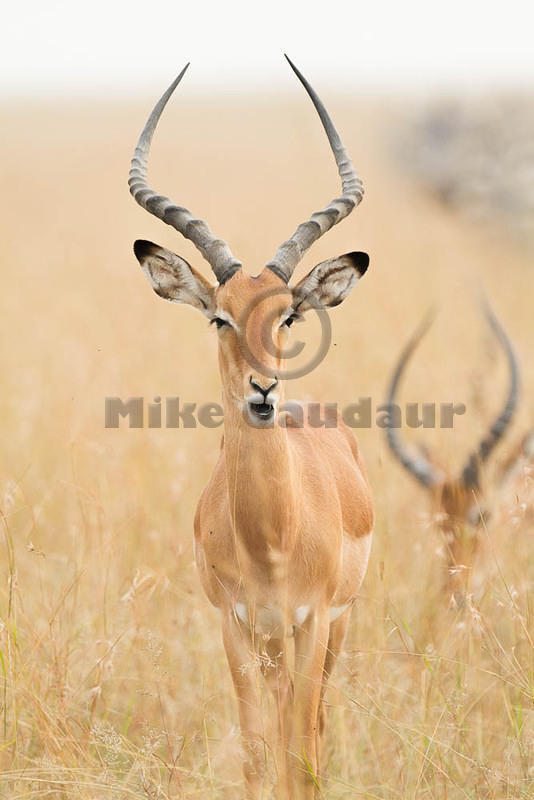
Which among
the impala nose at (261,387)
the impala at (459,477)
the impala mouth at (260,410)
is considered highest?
the impala nose at (261,387)

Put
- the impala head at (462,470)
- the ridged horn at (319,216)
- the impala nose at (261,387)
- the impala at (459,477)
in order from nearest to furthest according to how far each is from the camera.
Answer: the impala nose at (261,387)
the ridged horn at (319,216)
the impala at (459,477)
the impala head at (462,470)

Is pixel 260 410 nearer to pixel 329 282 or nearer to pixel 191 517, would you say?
pixel 329 282

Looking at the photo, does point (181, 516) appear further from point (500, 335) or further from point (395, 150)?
point (395, 150)

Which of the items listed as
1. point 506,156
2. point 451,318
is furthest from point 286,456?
point 506,156

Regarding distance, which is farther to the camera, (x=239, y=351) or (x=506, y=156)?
(x=506, y=156)

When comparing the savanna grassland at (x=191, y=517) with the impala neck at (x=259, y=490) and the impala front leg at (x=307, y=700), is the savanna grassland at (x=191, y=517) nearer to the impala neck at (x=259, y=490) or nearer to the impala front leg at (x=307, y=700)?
the impala front leg at (x=307, y=700)

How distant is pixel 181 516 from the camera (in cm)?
729

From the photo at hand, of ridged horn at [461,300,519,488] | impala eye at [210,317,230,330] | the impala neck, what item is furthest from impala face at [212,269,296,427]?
ridged horn at [461,300,519,488]

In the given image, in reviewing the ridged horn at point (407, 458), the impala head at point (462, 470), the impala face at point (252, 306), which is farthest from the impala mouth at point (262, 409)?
the ridged horn at point (407, 458)

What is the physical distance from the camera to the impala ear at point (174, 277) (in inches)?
173

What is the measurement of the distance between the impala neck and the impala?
2195mm

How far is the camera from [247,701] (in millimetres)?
4176

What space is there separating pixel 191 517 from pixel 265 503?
3.33 metres

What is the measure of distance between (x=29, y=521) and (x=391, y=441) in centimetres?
304
